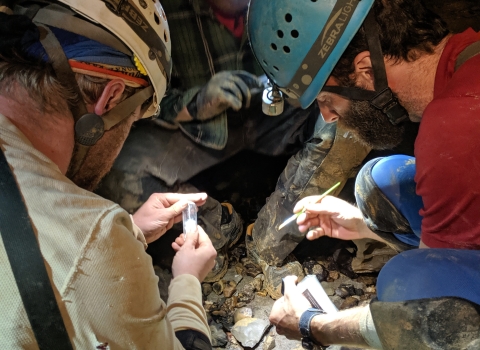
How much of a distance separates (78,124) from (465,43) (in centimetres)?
137

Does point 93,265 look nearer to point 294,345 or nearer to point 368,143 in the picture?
point 368,143

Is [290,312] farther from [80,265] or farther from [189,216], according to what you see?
[80,265]

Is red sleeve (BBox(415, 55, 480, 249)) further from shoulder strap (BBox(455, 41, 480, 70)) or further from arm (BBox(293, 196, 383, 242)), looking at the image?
arm (BBox(293, 196, 383, 242))

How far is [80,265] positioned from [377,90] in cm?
126

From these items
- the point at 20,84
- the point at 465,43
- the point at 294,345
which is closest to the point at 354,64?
the point at 465,43

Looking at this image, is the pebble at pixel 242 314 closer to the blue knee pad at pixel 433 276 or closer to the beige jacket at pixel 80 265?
the blue knee pad at pixel 433 276

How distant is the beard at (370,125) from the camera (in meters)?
1.73

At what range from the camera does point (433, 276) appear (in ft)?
4.71

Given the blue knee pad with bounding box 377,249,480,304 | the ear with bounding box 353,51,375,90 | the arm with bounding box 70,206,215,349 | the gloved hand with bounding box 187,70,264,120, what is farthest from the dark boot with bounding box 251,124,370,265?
the arm with bounding box 70,206,215,349

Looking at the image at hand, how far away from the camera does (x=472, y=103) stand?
4.21 ft

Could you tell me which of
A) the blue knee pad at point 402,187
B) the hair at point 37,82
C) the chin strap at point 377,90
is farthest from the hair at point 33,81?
the blue knee pad at point 402,187

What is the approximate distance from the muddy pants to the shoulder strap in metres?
0.67

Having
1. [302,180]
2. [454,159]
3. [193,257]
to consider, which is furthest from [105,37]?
[302,180]

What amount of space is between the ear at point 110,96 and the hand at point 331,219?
122 cm
